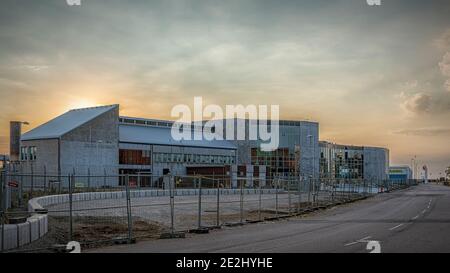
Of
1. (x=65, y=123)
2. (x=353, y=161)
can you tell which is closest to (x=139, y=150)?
(x=65, y=123)

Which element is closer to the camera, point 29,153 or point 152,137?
point 29,153

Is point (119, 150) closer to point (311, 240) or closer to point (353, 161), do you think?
point (311, 240)

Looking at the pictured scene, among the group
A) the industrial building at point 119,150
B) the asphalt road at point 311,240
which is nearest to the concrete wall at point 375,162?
the industrial building at point 119,150

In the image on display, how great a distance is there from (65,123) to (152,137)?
15920 millimetres

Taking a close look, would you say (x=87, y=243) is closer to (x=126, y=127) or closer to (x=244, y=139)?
(x=126, y=127)

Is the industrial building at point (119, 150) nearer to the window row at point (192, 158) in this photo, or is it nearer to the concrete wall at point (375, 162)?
the window row at point (192, 158)

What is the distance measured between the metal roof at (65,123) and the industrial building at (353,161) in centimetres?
7745

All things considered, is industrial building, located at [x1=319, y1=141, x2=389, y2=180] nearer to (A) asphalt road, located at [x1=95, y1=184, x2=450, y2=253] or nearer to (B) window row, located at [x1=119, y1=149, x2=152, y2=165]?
(B) window row, located at [x1=119, y1=149, x2=152, y2=165]

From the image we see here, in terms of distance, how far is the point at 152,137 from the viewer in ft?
302

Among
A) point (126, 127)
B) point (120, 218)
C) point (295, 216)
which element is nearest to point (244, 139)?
point (126, 127)

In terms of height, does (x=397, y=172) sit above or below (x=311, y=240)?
below

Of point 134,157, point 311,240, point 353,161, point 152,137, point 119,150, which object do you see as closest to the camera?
point 311,240

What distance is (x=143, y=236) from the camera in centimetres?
1902

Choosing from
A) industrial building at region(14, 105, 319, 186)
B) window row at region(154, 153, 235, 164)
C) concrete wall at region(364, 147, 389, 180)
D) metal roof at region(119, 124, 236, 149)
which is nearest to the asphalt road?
industrial building at region(14, 105, 319, 186)
